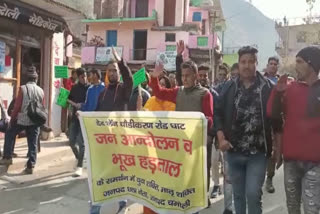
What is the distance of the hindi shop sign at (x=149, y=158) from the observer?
3.49m

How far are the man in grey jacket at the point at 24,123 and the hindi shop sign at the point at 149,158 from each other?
311 cm

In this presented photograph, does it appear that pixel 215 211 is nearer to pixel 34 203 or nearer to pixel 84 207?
pixel 84 207

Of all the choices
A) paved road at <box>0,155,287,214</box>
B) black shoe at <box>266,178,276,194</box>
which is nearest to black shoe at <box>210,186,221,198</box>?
paved road at <box>0,155,287,214</box>

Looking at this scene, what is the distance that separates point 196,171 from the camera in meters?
3.48

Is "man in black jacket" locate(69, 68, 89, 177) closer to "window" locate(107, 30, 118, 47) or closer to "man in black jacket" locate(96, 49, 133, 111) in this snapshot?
"man in black jacket" locate(96, 49, 133, 111)

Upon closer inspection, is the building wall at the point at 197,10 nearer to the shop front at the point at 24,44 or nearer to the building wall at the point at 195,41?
the building wall at the point at 195,41

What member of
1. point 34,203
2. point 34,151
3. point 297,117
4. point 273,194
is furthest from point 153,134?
point 34,151

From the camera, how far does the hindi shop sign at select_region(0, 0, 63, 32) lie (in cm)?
826

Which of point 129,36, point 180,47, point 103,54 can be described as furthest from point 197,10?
point 180,47

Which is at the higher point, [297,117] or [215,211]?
[297,117]

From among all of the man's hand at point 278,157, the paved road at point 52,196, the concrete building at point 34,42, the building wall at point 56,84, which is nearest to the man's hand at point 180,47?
the man's hand at point 278,157

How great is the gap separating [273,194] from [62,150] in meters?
4.76

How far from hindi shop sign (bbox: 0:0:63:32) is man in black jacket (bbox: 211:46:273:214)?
6.09 m

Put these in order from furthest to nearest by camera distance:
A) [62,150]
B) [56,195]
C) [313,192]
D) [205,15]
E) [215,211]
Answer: [205,15], [62,150], [56,195], [215,211], [313,192]
